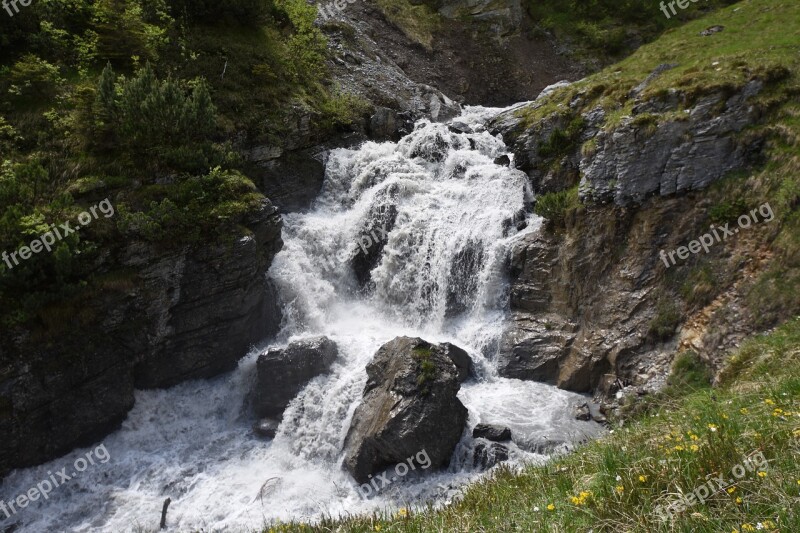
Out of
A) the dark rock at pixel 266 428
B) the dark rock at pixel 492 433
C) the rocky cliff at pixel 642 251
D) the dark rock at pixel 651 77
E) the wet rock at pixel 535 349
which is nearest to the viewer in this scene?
the dark rock at pixel 492 433

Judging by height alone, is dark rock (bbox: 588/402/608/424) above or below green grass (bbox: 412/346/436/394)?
below

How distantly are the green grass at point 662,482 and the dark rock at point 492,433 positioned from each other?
6.59 meters

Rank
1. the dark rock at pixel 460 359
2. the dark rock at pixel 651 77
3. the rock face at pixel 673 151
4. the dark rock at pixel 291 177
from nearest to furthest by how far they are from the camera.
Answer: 1. the rock face at pixel 673 151
2. the dark rock at pixel 460 359
3. the dark rock at pixel 651 77
4. the dark rock at pixel 291 177

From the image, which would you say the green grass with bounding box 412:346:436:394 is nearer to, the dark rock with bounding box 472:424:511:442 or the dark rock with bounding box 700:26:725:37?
the dark rock with bounding box 472:424:511:442

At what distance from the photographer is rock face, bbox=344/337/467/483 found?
1285 cm

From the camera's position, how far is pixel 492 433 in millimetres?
13516

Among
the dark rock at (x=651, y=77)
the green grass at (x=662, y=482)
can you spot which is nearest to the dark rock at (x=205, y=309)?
the green grass at (x=662, y=482)

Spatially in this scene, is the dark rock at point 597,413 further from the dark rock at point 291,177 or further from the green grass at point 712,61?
the dark rock at point 291,177

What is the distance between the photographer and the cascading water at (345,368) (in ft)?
42.3

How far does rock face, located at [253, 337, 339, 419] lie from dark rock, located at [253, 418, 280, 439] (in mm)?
257

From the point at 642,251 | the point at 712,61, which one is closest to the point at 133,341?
the point at 642,251

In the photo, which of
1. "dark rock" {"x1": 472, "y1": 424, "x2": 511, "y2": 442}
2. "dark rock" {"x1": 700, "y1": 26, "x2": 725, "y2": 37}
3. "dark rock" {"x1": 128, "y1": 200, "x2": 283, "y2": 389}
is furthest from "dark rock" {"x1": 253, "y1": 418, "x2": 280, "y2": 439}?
"dark rock" {"x1": 700, "y1": 26, "x2": 725, "y2": 37}

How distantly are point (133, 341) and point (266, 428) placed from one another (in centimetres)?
498

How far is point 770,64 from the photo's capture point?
584 inches
